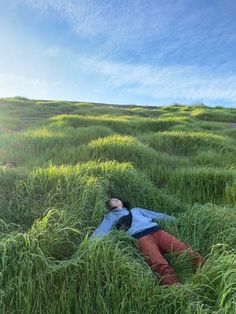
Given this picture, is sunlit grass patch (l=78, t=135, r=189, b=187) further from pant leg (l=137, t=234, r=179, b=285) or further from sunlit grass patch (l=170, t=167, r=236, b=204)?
pant leg (l=137, t=234, r=179, b=285)

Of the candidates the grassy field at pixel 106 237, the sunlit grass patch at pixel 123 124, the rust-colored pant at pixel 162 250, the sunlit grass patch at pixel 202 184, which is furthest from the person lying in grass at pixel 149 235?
the sunlit grass patch at pixel 123 124

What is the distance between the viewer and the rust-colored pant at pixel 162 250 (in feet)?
12.8

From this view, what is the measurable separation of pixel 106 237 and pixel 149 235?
0.76m

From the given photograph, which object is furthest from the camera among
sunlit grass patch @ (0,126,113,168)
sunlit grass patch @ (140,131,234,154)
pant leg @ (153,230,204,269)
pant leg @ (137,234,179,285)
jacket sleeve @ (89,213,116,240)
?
sunlit grass patch @ (140,131,234,154)

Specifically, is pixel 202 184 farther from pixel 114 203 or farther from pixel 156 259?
pixel 156 259

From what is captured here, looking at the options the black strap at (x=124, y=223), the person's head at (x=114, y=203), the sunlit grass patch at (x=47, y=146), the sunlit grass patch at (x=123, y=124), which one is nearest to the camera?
the black strap at (x=124, y=223)

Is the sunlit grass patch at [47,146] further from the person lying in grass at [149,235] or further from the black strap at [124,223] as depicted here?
the black strap at [124,223]

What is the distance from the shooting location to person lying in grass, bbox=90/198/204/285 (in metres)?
4.00

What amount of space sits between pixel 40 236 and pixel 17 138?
5.95 meters

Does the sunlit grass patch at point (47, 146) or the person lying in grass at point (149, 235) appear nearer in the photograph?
the person lying in grass at point (149, 235)


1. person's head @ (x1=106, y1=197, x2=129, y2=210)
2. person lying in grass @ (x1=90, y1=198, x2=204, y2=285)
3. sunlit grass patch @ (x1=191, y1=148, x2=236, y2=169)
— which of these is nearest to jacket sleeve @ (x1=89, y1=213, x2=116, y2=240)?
person lying in grass @ (x1=90, y1=198, x2=204, y2=285)

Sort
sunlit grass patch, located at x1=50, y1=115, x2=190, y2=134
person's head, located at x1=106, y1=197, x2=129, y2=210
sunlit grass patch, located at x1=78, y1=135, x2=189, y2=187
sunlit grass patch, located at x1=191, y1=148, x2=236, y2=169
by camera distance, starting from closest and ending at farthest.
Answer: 1. person's head, located at x1=106, y1=197, x2=129, y2=210
2. sunlit grass patch, located at x1=78, y1=135, x2=189, y2=187
3. sunlit grass patch, located at x1=191, y1=148, x2=236, y2=169
4. sunlit grass patch, located at x1=50, y1=115, x2=190, y2=134

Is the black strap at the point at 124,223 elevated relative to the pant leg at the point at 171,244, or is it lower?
elevated

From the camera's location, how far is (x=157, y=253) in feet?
13.7
